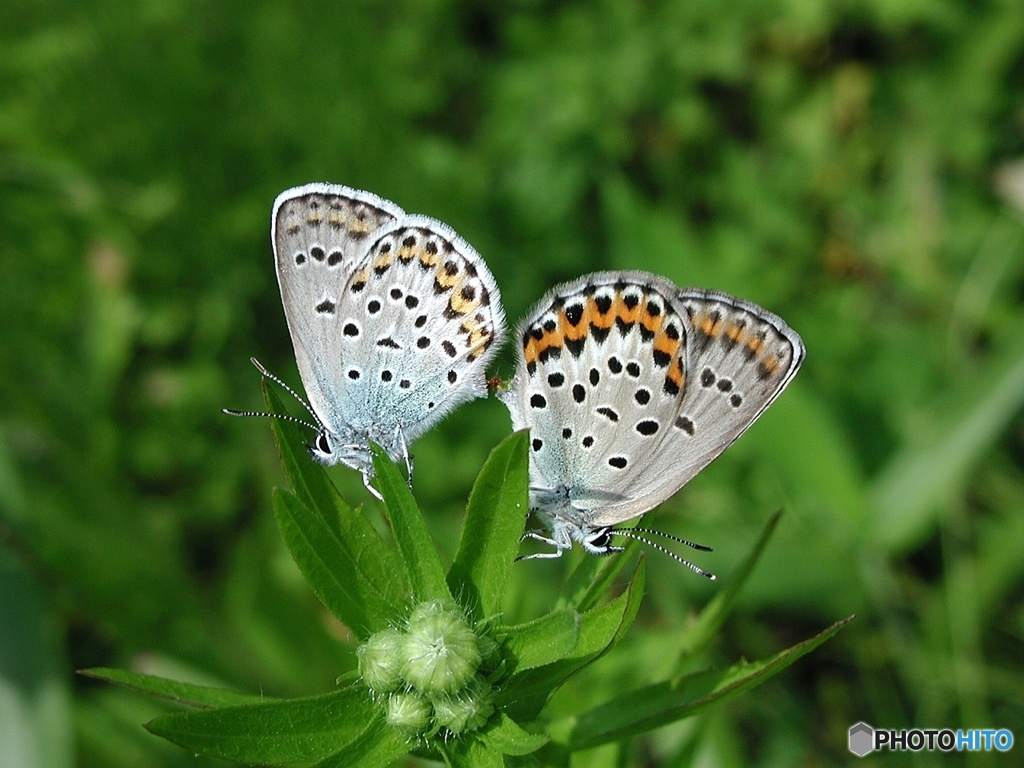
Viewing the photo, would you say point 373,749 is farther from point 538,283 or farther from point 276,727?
point 538,283

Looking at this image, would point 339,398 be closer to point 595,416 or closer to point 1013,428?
point 595,416

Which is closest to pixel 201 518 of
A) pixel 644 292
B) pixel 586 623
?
pixel 644 292

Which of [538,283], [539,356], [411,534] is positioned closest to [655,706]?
[411,534]

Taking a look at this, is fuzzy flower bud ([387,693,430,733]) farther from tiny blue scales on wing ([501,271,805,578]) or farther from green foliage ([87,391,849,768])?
tiny blue scales on wing ([501,271,805,578])

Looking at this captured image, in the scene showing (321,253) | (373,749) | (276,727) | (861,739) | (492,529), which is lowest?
(861,739)

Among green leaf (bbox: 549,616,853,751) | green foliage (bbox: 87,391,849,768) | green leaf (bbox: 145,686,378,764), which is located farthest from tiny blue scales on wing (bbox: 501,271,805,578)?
green leaf (bbox: 145,686,378,764)

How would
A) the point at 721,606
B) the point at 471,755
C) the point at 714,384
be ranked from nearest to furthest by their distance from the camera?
the point at 471,755 → the point at 721,606 → the point at 714,384
